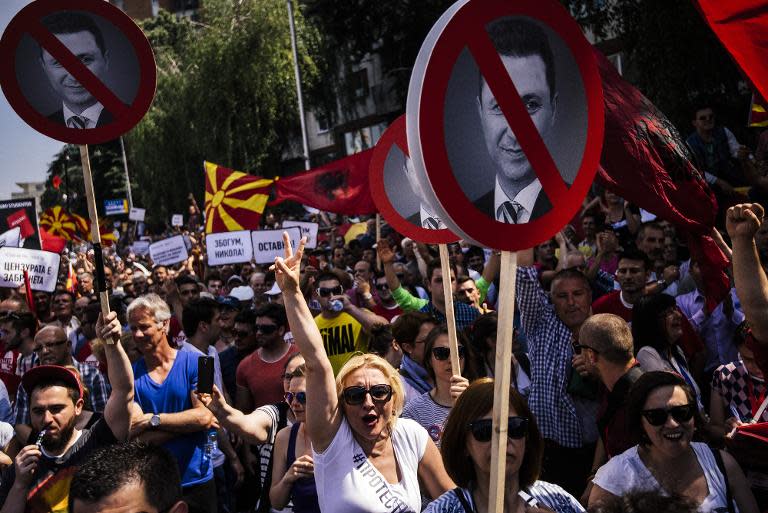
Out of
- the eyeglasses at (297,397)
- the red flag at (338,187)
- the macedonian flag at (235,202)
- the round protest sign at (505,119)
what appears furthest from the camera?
the macedonian flag at (235,202)

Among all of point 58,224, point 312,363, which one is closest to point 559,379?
point 312,363

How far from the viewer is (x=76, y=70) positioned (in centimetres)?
416

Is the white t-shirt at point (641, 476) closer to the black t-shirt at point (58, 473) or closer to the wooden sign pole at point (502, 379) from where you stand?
the wooden sign pole at point (502, 379)

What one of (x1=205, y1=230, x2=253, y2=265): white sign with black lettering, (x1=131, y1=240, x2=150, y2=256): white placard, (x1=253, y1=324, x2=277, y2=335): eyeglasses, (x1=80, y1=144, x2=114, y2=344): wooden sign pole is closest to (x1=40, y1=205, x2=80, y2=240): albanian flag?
(x1=131, y1=240, x2=150, y2=256): white placard

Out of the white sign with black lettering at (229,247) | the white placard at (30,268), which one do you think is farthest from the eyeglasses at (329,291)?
the white sign with black lettering at (229,247)

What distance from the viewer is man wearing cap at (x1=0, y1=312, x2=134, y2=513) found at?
3812 millimetres

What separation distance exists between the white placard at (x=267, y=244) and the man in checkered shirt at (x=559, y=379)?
21.9 feet

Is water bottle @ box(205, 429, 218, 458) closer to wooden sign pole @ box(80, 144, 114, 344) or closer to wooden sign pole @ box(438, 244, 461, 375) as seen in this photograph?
wooden sign pole @ box(80, 144, 114, 344)

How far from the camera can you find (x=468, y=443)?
298 centimetres

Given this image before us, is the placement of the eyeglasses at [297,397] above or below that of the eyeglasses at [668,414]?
below

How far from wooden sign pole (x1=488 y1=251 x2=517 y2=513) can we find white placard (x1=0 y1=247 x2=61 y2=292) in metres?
8.32

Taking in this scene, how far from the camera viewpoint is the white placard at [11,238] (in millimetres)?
10969

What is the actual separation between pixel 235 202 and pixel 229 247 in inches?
52.7

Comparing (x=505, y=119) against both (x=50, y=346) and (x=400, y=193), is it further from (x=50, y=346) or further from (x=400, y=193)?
(x=50, y=346)
